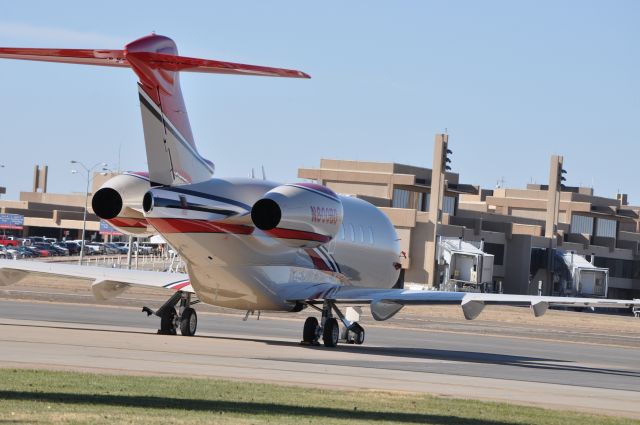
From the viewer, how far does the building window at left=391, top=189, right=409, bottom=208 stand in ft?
378

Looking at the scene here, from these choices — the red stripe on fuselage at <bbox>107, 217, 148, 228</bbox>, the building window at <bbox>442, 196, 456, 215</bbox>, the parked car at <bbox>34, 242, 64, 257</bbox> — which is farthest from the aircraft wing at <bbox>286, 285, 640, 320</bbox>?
the parked car at <bbox>34, 242, 64, 257</bbox>

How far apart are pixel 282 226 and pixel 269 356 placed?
9.74ft

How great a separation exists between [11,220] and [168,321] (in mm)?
134772

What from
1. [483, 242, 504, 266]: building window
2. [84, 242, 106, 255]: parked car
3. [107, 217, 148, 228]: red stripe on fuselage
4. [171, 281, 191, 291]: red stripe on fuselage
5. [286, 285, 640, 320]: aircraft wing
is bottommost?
[84, 242, 106, 255]: parked car

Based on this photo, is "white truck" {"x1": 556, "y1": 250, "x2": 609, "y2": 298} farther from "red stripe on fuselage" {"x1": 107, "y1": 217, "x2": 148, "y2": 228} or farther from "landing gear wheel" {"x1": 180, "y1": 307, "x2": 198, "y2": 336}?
"red stripe on fuselage" {"x1": 107, "y1": 217, "x2": 148, "y2": 228}

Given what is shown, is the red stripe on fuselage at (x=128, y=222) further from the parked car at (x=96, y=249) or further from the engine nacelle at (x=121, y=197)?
the parked car at (x=96, y=249)

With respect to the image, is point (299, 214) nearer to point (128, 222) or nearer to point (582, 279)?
point (128, 222)

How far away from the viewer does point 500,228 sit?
116 metres

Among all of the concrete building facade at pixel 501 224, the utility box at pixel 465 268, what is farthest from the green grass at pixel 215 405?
the utility box at pixel 465 268

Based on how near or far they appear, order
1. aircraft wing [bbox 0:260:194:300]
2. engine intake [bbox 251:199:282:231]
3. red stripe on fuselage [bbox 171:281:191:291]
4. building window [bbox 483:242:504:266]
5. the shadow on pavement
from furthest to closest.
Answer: building window [bbox 483:242:504:266], aircraft wing [bbox 0:260:194:300], red stripe on fuselage [bbox 171:281:191:291], engine intake [bbox 251:199:282:231], the shadow on pavement

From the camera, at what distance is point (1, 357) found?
20.8 m

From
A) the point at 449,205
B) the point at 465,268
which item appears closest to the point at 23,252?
the point at 449,205

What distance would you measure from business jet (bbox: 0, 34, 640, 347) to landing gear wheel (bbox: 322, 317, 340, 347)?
0.08 feet

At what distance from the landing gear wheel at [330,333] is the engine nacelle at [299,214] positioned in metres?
2.84
